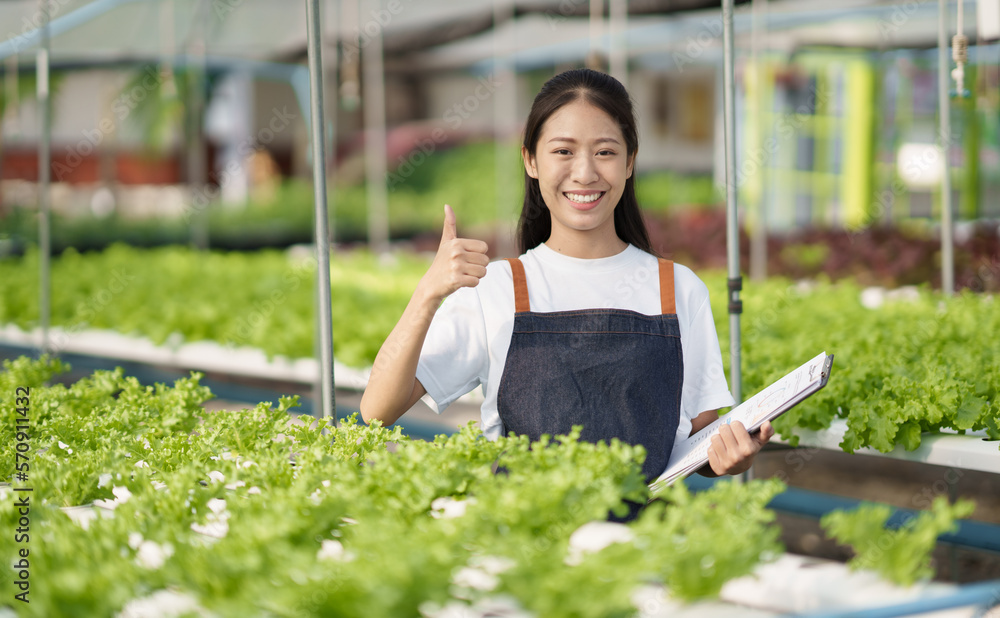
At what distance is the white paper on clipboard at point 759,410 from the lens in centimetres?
180

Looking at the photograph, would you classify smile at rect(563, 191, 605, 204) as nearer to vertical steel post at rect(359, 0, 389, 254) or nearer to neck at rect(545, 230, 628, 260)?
neck at rect(545, 230, 628, 260)

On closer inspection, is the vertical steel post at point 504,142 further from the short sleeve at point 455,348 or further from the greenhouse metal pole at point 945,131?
the greenhouse metal pole at point 945,131

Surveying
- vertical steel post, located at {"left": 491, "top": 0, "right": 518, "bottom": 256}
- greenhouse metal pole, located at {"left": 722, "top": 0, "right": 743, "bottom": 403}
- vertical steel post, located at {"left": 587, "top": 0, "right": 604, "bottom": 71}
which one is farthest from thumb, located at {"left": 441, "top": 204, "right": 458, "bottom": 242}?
vertical steel post, located at {"left": 587, "top": 0, "right": 604, "bottom": 71}

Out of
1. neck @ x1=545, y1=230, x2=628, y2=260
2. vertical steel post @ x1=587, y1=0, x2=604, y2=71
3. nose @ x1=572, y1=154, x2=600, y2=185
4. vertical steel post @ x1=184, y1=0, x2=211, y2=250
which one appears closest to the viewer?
nose @ x1=572, y1=154, x2=600, y2=185

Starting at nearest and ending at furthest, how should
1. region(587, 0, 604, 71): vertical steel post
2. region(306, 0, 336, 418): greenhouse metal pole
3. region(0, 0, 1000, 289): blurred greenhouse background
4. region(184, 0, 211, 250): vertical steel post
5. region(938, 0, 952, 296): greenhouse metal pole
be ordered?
region(306, 0, 336, 418): greenhouse metal pole → region(938, 0, 952, 296): greenhouse metal pole → region(587, 0, 604, 71): vertical steel post → region(0, 0, 1000, 289): blurred greenhouse background → region(184, 0, 211, 250): vertical steel post

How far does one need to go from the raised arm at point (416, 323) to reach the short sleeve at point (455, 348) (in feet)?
0.19

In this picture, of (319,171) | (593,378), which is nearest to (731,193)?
(593,378)

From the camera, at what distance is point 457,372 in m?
2.13

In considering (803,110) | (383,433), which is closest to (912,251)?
(803,110)

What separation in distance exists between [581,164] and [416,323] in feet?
1.70

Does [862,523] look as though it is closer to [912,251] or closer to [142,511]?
[142,511]

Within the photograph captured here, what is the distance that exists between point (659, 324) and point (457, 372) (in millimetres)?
469

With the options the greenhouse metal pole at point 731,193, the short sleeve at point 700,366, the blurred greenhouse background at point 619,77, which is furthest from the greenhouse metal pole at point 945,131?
the short sleeve at point 700,366

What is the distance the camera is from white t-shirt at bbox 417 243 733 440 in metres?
2.13
